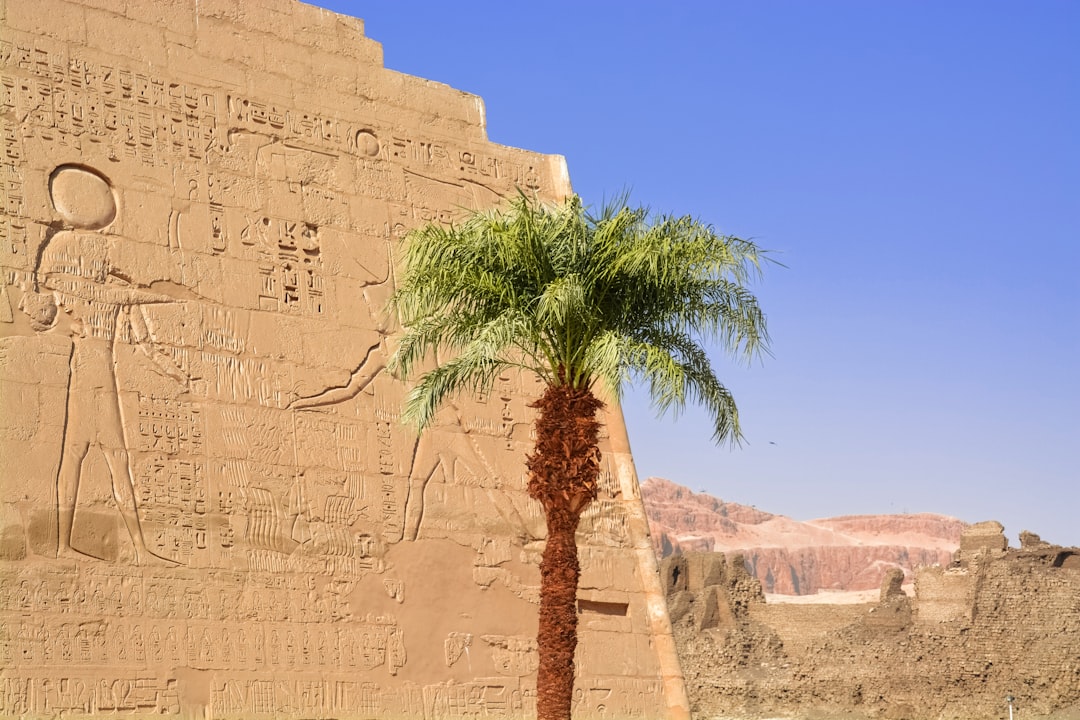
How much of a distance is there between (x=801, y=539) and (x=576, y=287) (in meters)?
120

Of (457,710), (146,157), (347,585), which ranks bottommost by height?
(457,710)

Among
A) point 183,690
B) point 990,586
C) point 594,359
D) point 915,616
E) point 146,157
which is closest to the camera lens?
point 594,359

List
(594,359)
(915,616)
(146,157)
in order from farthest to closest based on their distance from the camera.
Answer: (915,616)
(146,157)
(594,359)

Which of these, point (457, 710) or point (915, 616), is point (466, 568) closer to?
point (457, 710)

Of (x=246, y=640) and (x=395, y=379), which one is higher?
(x=395, y=379)

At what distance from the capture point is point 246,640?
11.4 m

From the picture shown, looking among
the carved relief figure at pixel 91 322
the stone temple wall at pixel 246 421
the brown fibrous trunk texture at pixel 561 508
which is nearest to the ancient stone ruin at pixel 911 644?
the stone temple wall at pixel 246 421

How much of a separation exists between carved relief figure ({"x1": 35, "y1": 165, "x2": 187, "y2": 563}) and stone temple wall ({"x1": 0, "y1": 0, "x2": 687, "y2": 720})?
2cm

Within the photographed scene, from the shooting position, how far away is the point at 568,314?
10.4 meters

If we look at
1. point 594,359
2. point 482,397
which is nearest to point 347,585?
point 482,397

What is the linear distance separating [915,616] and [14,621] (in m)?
27.9

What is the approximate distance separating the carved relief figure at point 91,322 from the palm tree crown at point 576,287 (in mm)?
2152

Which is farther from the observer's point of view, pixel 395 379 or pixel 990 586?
pixel 990 586

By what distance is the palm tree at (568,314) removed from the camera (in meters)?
10.3
